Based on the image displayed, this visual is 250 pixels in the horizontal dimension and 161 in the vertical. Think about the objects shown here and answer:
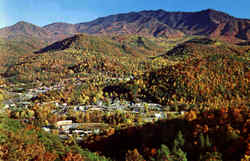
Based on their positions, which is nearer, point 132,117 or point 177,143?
point 177,143

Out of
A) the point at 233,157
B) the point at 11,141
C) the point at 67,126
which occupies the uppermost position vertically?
the point at 11,141

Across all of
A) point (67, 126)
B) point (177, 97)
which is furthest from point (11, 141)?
point (177, 97)

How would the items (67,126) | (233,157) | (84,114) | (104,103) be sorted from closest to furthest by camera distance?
(233,157)
(67,126)
(84,114)
(104,103)

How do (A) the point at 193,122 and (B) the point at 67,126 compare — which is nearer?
(A) the point at 193,122

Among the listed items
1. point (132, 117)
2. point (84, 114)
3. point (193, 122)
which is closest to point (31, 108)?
point (84, 114)

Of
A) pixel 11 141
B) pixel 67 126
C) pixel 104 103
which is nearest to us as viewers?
pixel 11 141

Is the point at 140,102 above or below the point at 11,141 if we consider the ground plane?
below

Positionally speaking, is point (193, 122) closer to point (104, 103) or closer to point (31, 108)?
point (104, 103)

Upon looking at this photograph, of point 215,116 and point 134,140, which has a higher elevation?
point 215,116

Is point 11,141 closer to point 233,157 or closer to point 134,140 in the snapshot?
point 233,157
